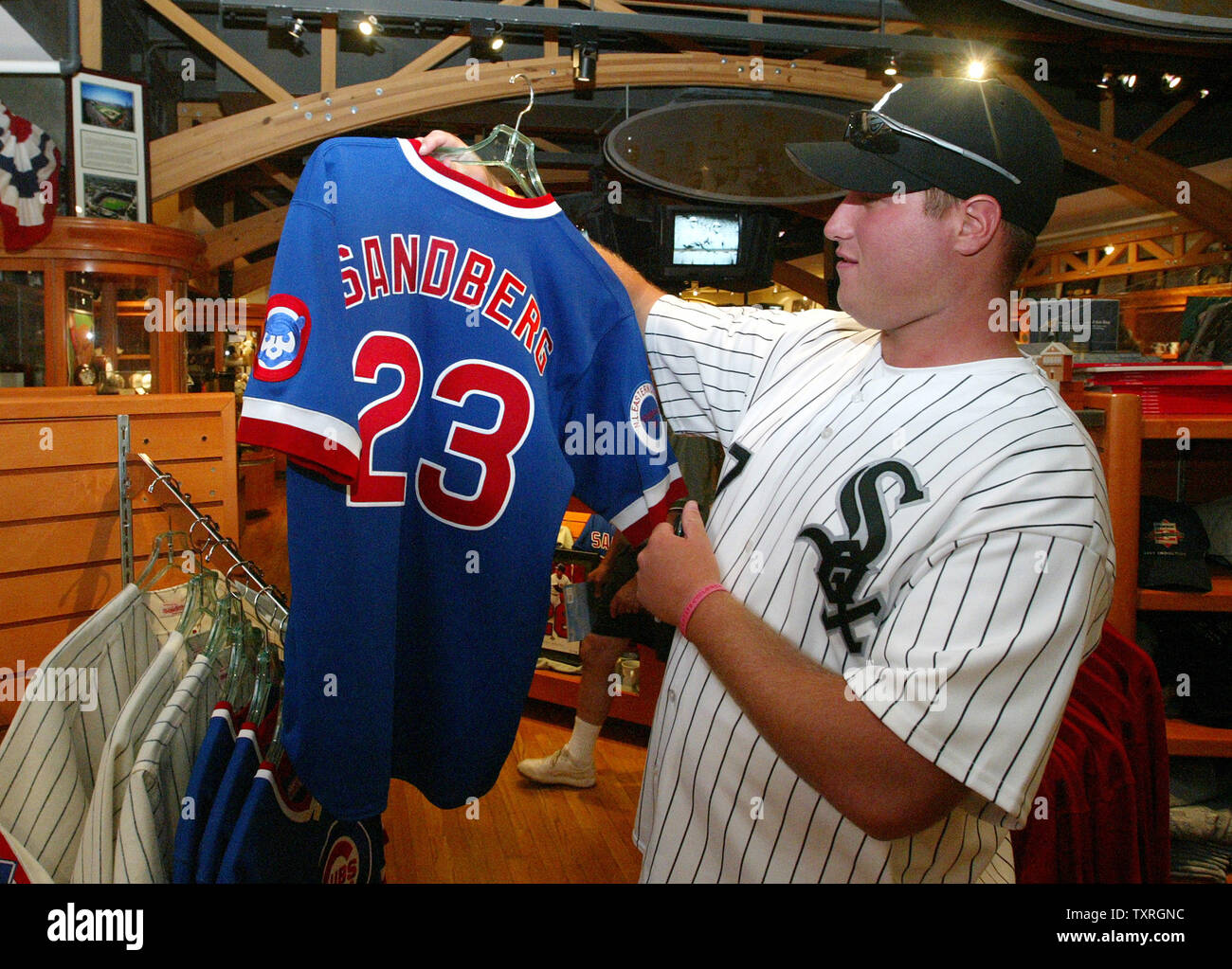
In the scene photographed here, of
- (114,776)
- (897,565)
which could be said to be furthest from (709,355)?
(114,776)

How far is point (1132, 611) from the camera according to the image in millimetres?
2076

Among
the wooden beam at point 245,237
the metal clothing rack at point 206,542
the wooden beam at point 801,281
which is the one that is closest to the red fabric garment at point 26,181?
the wooden beam at point 245,237

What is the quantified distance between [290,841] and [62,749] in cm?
45

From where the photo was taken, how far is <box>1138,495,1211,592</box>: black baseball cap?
2070mm

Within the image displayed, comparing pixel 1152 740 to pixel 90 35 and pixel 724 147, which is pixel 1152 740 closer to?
pixel 724 147

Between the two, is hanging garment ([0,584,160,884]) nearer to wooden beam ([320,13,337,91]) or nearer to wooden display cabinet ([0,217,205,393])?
wooden beam ([320,13,337,91])

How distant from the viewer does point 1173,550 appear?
6.95 feet

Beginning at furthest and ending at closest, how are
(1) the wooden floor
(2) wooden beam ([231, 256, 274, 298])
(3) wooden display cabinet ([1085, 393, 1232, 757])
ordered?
(2) wooden beam ([231, 256, 274, 298]), (1) the wooden floor, (3) wooden display cabinet ([1085, 393, 1232, 757])

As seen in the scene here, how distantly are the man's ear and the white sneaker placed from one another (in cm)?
289

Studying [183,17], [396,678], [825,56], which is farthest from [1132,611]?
[183,17]

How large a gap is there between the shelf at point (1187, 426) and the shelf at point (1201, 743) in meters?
0.81

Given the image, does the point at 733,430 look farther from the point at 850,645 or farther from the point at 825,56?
the point at 825,56

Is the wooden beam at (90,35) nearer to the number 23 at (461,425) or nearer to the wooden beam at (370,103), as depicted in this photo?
the wooden beam at (370,103)

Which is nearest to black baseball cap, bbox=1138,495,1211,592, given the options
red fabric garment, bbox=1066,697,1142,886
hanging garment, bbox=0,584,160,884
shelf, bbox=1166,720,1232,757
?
shelf, bbox=1166,720,1232,757
